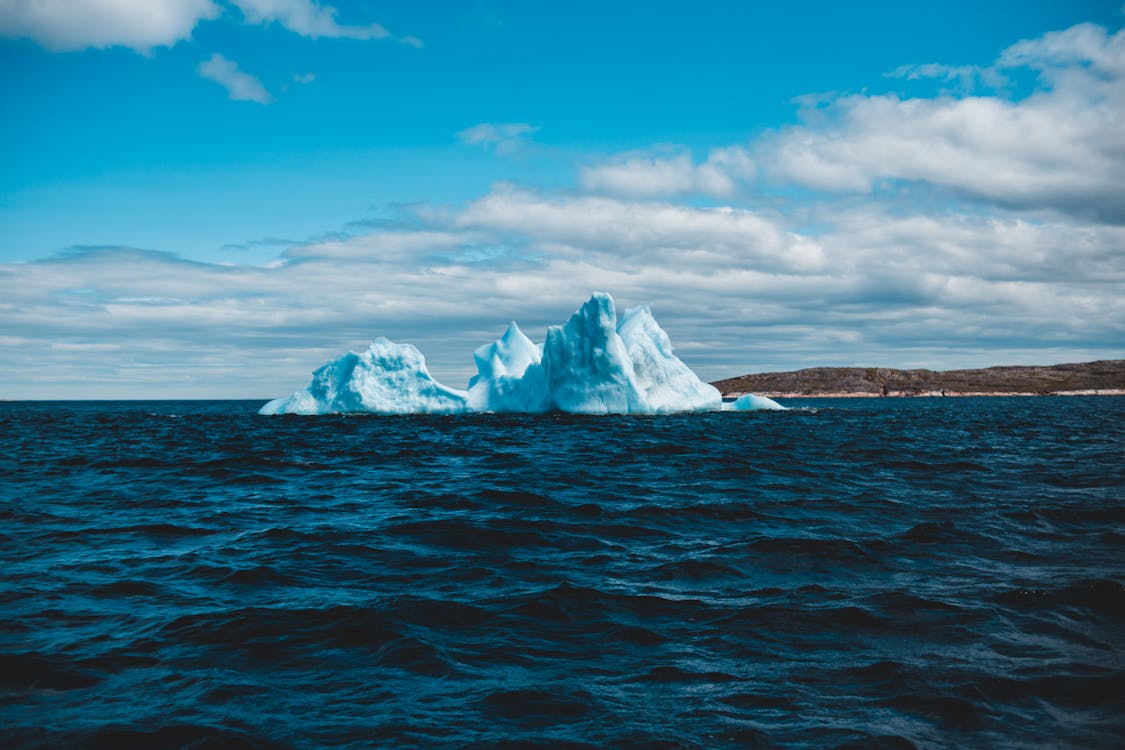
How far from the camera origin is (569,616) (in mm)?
6082

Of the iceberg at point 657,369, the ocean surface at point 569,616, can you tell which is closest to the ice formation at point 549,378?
the iceberg at point 657,369

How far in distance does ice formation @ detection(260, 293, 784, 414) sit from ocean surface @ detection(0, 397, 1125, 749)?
25.6 meters

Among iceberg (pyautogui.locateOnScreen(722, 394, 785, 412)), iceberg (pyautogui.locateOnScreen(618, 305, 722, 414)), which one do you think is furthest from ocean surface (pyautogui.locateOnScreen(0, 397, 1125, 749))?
iceberg (pyautogui.locateOnScreen(722, 394, 785, 412))

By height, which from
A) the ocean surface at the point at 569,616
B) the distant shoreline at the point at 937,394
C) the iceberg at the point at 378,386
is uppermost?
the iceberg at the point at 378,386

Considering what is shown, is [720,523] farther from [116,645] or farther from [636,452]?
[636,452]

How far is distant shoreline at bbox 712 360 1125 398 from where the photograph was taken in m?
129

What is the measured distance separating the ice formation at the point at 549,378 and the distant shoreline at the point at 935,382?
279ft

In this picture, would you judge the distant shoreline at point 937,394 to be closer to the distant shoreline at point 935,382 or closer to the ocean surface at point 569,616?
the distant shoreline at point 935,382

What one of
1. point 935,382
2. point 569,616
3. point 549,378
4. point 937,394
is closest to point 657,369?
point 549,378

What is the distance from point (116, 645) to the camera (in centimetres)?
549

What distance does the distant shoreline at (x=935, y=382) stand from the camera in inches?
5084

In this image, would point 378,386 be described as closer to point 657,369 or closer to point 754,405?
point 657,369

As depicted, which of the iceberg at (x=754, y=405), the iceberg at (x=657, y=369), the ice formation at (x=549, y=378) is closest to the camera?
the ice formation at (x=549, y=378)

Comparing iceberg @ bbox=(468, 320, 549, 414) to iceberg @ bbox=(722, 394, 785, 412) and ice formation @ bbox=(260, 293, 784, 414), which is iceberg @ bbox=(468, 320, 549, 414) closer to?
ice formation @ bbox=(260, 293, 784, 414)
